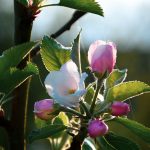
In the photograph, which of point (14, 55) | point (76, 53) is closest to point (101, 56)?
point (76, 53)

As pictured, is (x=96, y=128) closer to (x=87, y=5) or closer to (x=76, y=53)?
(x=76, y=53)

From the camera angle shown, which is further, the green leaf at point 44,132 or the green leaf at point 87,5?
the green leaf at point 87,5

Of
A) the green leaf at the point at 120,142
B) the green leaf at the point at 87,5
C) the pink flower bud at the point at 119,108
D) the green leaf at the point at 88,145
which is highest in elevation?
the green leaf at the point at 87,5

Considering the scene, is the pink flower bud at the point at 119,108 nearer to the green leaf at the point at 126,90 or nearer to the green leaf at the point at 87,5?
the green leaf at the point at 126,90

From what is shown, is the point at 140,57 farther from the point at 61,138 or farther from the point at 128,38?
the point at 61,138

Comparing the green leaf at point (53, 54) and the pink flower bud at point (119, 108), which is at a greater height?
the green leaf at point (53, 54)

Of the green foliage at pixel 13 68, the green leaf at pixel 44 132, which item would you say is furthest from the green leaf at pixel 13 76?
the green leaf at pixel 44 132

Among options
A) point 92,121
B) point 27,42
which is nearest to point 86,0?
point 27,42
